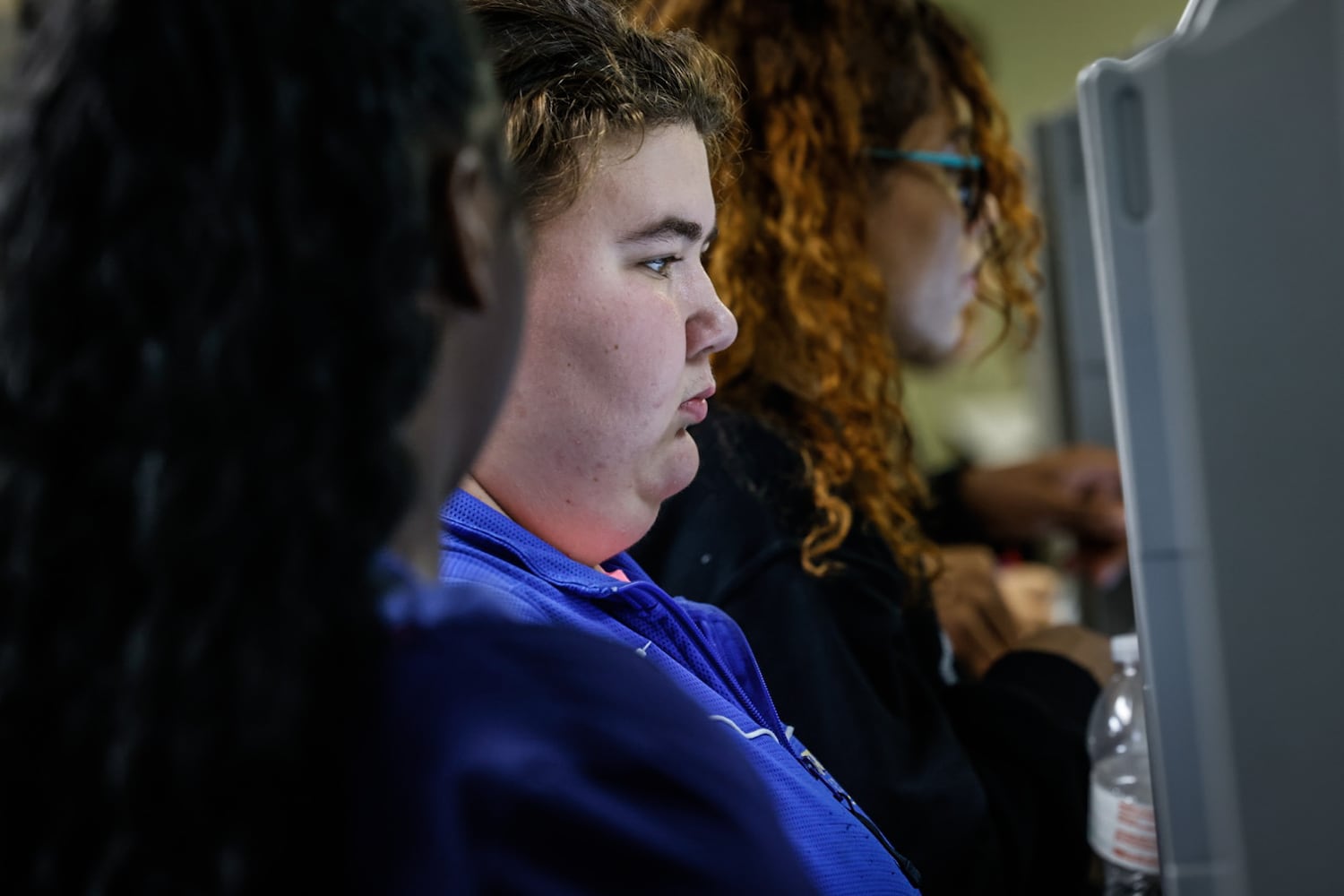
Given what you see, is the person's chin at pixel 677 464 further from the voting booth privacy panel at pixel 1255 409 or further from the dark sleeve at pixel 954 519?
the dark sleeve at pixel 954 519

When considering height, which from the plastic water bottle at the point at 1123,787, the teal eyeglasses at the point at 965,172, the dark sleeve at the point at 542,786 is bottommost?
the plastic water bottle at the point at 1123,787

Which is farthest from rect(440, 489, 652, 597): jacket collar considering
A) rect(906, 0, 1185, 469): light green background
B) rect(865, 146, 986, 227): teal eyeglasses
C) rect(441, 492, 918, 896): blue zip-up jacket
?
rect(906, 0, 1185, 469): light green background

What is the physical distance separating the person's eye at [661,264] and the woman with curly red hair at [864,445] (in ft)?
0.74

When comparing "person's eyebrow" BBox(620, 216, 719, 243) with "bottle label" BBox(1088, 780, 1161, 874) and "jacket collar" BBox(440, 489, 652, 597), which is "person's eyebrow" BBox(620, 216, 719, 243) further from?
"bottle label" BBox(1088, 780, 1161, 874)

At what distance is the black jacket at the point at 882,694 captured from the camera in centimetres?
107

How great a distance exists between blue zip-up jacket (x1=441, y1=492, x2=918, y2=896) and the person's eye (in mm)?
193

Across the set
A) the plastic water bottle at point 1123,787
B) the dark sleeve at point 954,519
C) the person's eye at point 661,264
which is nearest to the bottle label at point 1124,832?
the plastic water bottle at point 1123,787

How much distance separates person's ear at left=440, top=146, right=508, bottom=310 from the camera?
0.48 m

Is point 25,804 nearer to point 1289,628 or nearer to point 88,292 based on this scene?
point 88,292

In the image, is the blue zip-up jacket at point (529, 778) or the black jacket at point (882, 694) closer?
the blue zip-up jacket at point (529, 778)

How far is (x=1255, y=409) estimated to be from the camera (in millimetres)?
604

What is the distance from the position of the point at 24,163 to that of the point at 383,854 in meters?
0.26

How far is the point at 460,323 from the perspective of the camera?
0.51 m

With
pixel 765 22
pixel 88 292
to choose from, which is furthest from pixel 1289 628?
pixel 765 22
